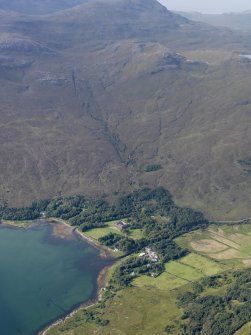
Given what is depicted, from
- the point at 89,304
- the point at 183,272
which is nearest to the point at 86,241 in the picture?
the point at 183,272

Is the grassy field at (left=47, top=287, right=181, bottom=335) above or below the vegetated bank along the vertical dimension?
below

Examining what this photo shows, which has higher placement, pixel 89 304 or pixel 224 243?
pixel 224 243

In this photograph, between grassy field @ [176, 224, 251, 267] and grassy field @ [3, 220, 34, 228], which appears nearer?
grassy field @ [176, 224, 251, 267]

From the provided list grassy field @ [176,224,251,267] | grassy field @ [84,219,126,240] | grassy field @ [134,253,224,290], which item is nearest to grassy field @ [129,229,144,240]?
grassy field @ [84,219,126,240]

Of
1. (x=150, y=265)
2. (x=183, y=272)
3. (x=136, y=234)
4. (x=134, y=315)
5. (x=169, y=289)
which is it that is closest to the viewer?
(x=134, y=315)

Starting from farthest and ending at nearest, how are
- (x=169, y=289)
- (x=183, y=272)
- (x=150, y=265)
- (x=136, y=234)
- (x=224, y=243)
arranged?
(x=136, y=234) < (x=224, y=243) < (x=150, y=265) < (x=183, y=272) < (x=169, y=289)

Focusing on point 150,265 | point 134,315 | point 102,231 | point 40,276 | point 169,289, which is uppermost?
point 150,265

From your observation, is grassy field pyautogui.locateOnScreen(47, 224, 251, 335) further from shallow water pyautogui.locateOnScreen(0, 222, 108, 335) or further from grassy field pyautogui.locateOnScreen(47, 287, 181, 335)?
shallow water pyautogui.locateOnScreen(0, 222, 108, 335)

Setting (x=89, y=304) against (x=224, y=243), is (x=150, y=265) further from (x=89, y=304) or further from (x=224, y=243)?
(x=224, y=243)
